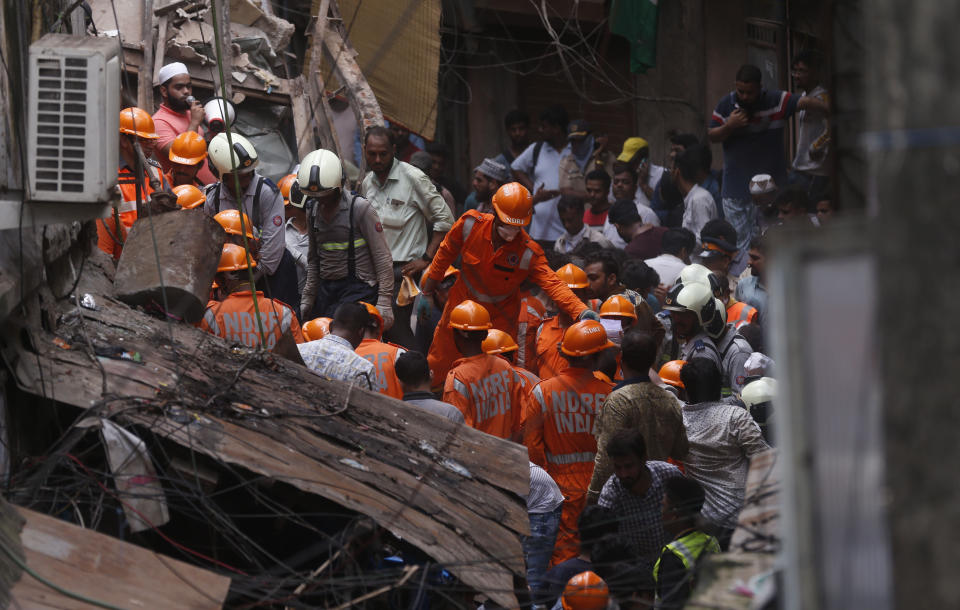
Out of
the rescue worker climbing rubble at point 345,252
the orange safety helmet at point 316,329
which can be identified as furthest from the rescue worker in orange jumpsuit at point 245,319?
the rescue worker climbing rubble at point 345,252

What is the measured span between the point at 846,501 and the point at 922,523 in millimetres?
165

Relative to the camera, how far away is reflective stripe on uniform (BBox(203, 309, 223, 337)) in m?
8.54

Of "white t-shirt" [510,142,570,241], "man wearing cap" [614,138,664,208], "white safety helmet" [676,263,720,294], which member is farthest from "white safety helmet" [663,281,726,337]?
"man wearing cap" [614,138,664,208]

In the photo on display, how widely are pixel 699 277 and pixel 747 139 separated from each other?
10.8 ft

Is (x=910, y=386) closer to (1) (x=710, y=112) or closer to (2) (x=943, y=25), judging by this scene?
(2) (x=943, y=25)

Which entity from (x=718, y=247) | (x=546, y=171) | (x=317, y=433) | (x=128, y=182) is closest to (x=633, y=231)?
(x=718, y=247)

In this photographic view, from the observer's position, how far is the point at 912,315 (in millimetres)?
2312

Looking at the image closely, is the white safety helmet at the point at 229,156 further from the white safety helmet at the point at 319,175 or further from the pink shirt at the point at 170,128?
the pink shirt at the point at 170,128

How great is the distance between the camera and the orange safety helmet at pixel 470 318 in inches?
365

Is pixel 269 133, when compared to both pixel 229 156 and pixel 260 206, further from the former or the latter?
pixel 260 206

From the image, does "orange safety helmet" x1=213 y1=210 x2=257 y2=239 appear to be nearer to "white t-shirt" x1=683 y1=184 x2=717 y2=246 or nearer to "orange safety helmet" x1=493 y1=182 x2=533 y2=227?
"orange safety helmet" x1=493 y1=182 x2=533 y2=227

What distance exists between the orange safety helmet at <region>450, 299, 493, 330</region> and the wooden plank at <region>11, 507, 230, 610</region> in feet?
15.1

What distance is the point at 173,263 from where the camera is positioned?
7738mm

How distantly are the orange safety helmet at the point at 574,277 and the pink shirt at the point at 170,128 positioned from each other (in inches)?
124
